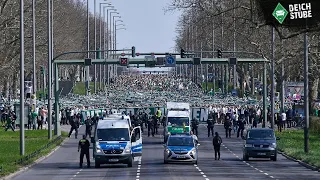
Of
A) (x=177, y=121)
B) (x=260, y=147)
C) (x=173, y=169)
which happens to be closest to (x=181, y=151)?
(x=173, y=169)

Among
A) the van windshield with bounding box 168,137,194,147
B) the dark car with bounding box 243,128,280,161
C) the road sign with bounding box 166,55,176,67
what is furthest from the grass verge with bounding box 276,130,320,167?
the road sign with bounding box 166,55,176,67

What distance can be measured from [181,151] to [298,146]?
13.3 m

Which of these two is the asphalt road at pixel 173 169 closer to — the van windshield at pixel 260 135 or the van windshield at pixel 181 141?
the van windshield at pixel 181 141

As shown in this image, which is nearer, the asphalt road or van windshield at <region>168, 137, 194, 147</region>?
the asphalt road

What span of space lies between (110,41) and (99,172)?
129m

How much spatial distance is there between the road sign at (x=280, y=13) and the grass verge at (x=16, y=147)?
743 inches

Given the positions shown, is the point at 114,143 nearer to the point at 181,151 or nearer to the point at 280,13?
the point at 181,151

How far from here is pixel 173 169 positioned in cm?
4553

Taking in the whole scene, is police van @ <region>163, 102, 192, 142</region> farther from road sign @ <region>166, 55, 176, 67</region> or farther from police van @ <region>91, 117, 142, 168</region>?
police van @ <region>91, 117, 142, 168</region>

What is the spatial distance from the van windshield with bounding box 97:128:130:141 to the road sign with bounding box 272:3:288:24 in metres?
23.9

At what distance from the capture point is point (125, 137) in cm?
4819

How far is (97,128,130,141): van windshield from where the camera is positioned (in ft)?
158

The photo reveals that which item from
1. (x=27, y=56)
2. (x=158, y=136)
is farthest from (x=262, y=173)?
(x=27, y=56)

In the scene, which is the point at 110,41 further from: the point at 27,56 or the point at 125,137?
the point at 125,137
